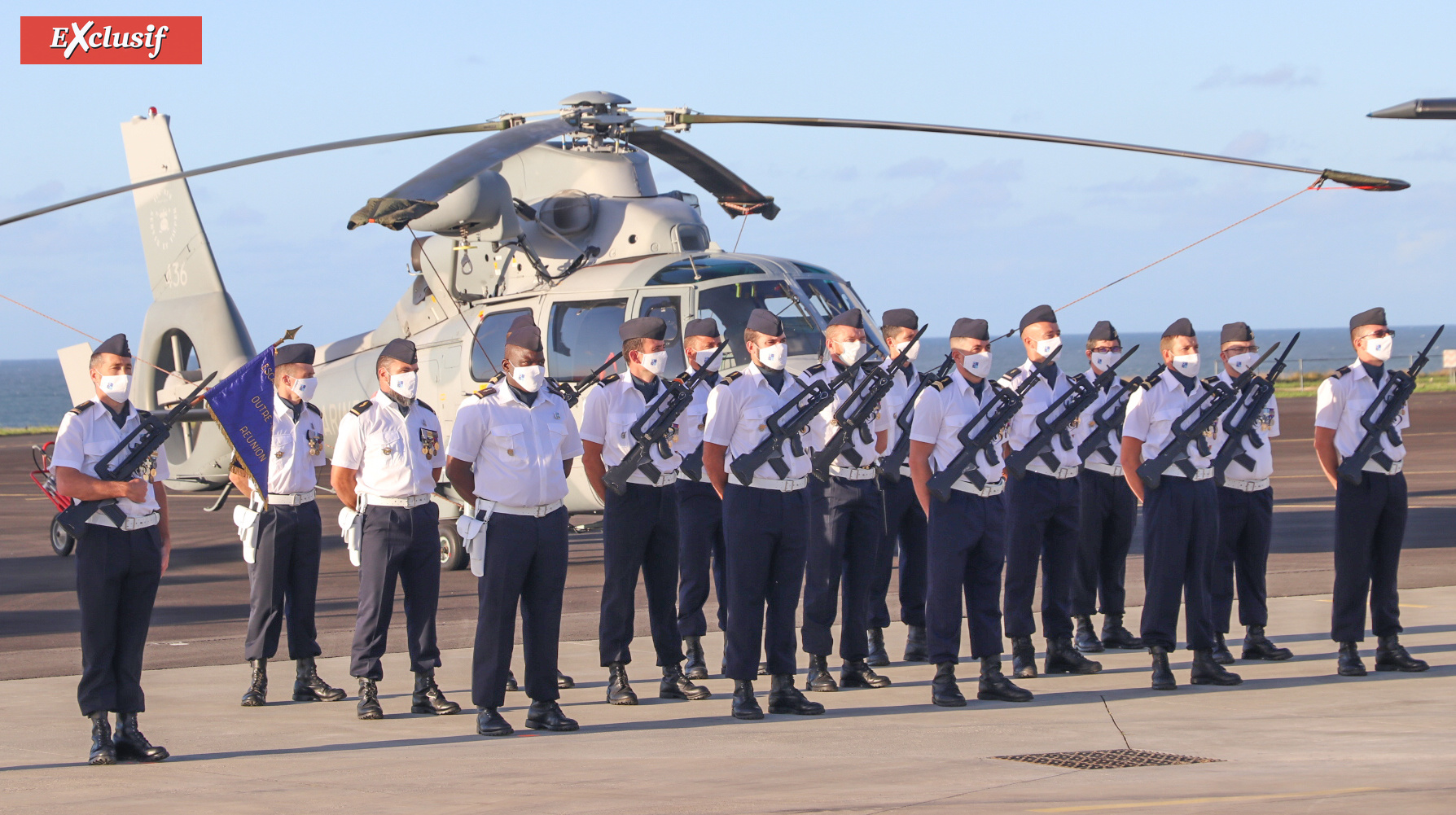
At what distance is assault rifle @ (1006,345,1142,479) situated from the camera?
8.14 m

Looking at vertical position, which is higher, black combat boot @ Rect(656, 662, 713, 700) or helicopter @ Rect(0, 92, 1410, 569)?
helicopter @ Rect(0, 92, 1410, 569)

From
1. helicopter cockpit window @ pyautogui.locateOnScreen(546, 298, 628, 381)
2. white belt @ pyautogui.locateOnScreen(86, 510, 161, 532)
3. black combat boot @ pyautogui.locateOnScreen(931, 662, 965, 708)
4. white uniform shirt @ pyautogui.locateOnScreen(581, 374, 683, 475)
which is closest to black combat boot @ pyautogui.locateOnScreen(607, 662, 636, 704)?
white uniform shirt @ pyautogui.locateOnScreen(581, 374, 683, 475)

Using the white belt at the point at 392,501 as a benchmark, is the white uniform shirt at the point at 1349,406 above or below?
above

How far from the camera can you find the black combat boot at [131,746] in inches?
252

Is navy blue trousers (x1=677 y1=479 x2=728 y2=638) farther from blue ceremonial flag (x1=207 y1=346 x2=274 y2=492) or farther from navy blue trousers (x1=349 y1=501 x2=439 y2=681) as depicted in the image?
blue ceremonial flag (x1=207 y1=346 x2=274 y2=492)

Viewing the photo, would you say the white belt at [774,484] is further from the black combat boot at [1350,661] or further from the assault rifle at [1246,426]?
the black combat boot at [1350,661]

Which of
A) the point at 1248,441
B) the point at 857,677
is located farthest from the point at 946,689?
the point at 1248,441

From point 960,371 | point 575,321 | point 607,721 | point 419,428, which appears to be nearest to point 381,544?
point 419,428

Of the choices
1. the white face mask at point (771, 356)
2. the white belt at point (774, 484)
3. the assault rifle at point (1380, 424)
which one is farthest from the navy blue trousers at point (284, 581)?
the assault rifle at point (1380, 424)

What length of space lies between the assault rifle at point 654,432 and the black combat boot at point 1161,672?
8.18 feet

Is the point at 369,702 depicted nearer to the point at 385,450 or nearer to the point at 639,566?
the point at 385,450

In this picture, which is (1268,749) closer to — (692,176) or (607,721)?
(607,721)

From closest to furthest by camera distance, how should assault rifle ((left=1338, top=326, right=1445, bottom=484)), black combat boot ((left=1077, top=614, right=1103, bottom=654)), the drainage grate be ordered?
the drainage grate → assault rifle ((left=1338, top=326, right=1445, bottom=484)) → black combat boot ((left=1077, top=614, right=1103, bottom=654))

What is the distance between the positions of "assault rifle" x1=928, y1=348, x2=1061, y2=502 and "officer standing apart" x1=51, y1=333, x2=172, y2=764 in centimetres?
358
